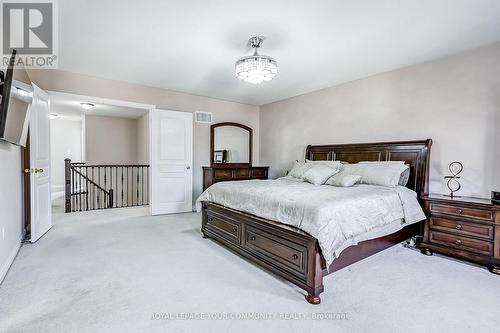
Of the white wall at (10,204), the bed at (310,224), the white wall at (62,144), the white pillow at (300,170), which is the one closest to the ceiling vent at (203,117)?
the white pillow at (300,170)

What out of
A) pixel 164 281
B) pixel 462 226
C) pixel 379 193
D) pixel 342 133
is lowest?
pixel 164 281

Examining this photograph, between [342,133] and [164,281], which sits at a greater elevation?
[342,133]

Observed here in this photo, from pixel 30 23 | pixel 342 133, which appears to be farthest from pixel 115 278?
pixel 342 133

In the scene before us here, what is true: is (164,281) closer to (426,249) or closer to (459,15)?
(426,249)

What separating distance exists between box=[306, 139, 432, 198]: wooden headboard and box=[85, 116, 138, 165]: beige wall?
6605 millimetres

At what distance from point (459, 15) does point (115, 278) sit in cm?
418

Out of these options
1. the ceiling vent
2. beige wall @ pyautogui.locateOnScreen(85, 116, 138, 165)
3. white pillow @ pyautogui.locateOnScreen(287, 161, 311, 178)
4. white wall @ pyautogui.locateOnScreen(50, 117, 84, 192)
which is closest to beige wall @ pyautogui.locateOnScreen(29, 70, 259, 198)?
the ceiling vent

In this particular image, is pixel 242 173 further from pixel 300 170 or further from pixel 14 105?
pixel 14 105

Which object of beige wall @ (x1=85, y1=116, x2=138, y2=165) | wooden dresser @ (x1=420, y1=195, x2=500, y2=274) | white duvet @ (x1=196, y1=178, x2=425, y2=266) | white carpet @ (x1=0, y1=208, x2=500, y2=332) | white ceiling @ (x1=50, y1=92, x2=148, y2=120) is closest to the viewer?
white carpet @ (x1=0, y1=208, x2=500, y2=332)

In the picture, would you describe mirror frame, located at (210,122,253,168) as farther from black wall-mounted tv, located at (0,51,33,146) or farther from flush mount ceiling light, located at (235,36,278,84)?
black wall-mounted tv, located at (0,51,33,146)

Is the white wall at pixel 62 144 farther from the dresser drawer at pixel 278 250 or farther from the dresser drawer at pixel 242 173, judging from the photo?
the dresser drawer at pixel 278 250

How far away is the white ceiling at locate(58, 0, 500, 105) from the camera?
7.73 ft

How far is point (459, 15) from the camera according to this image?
243cm

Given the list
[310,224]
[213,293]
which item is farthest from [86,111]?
[310,224]
